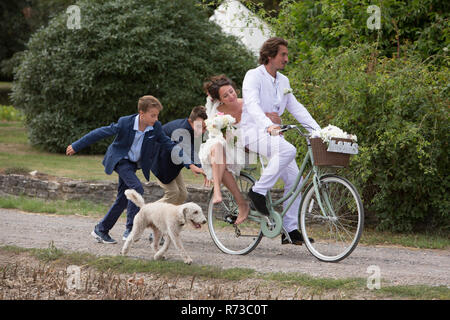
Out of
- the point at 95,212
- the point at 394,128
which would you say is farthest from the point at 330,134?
the point at 95,212

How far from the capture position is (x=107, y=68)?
15.2 m

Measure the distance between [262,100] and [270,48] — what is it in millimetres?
550

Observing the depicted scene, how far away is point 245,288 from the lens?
5457 mm

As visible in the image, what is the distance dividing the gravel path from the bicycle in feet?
0.49

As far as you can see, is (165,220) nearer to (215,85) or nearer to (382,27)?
(215,85)

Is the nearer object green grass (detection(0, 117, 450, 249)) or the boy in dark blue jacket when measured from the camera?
the boy in dark blue jacket

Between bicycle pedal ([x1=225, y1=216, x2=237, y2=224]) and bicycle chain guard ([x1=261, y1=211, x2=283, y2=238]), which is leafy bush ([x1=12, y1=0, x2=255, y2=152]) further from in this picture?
bicycle chain guard ([x1=261, y1=211, x2=283, y2=238])

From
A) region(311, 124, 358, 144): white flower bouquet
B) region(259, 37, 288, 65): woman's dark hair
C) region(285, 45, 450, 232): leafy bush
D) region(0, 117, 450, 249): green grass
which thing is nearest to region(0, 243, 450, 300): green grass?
region(311, 124, 358, 144): white flower bouquet

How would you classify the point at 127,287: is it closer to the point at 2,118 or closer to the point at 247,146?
the point at 247,146

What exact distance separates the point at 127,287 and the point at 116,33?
1098 centimetres

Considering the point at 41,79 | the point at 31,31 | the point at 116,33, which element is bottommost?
the point at 41,79

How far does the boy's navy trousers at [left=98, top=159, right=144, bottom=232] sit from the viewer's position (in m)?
7.25

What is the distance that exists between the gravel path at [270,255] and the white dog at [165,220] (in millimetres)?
211

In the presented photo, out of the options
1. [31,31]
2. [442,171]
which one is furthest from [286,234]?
[31,31]
